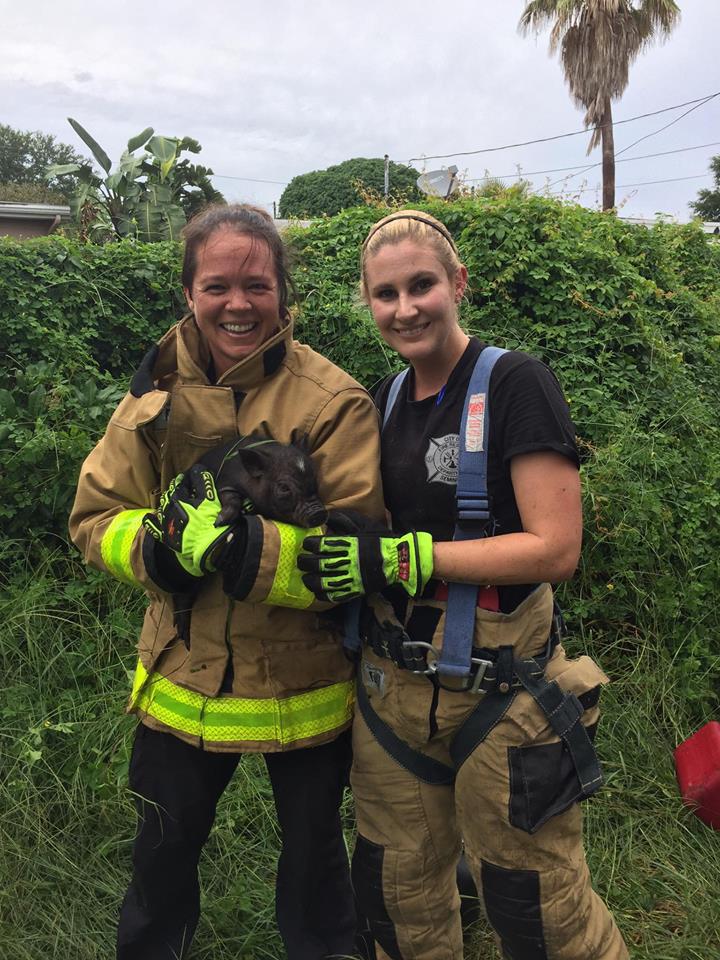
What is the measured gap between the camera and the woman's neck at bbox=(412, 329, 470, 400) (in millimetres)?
1863

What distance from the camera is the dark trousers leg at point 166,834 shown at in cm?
192

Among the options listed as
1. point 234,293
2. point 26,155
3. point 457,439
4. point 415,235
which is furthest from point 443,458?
point 26,155

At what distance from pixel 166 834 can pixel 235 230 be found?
170cm

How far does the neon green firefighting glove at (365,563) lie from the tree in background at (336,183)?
31.4 metres

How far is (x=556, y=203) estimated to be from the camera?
18.0 ft

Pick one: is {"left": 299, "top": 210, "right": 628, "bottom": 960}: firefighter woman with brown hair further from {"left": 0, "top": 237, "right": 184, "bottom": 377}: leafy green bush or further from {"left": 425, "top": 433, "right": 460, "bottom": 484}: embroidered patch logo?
{"left": 0, "top": 237, "right": 184, "bottom": 377}: leafy green bush

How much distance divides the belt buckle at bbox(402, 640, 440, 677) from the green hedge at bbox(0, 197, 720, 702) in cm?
221

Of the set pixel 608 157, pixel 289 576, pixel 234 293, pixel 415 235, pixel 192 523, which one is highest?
pixel 608 157

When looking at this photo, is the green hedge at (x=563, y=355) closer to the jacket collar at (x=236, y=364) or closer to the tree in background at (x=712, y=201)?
the jacket collar at (x=236, y=364)

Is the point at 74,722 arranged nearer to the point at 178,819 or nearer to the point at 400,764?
the point at 178,819

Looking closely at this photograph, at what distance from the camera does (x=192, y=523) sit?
1.68 meters

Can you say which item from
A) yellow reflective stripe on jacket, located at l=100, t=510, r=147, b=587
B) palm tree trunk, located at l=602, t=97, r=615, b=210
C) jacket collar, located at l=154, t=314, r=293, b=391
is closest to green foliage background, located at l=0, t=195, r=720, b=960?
jacket collar, located at l=154, t=314, r=293, b=391

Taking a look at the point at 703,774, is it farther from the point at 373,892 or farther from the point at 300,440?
the point at 300,440

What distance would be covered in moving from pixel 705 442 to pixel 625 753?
2113 millimetres
